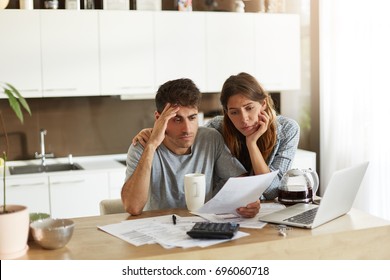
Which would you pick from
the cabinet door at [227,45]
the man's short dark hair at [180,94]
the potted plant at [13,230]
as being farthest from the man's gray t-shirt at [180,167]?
the cabinet door at [227,45]

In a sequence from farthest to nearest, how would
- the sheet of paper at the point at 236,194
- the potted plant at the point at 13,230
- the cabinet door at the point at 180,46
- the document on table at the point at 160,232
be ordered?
1. the cabinet door at the point at 180,46
2. the sheet of paper at the point at 236,194
3. the document on table at the point at 160,232
4. the potted plant at the point at 13,230

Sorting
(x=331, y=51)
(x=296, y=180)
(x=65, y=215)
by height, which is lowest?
(x=65, y=215)

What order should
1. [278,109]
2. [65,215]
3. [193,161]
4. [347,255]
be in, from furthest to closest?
1. [278,109]
2. [65,215]
3. [193,161]
4. [347,255]

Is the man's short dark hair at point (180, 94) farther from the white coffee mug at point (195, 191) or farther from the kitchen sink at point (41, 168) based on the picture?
the kitchen sink at point (41, 168)

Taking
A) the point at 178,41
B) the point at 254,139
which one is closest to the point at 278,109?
the point at 178,41

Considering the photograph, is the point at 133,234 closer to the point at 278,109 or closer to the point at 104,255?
the point at 104,255

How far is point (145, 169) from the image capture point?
2.19m

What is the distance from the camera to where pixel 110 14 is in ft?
13.4

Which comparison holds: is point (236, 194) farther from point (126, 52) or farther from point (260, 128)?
point (126, 52)

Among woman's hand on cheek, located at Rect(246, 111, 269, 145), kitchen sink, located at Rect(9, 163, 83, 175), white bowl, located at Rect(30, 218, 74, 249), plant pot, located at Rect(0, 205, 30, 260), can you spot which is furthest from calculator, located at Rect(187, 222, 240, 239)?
kitchen sink, located at Rect(9, 163, 83, 175)

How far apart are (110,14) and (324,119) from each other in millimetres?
1963

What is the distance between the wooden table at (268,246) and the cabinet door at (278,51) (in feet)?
9.01

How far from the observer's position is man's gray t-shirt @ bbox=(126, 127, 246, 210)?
7.68 feet

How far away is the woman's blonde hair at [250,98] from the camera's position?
2.40 m
